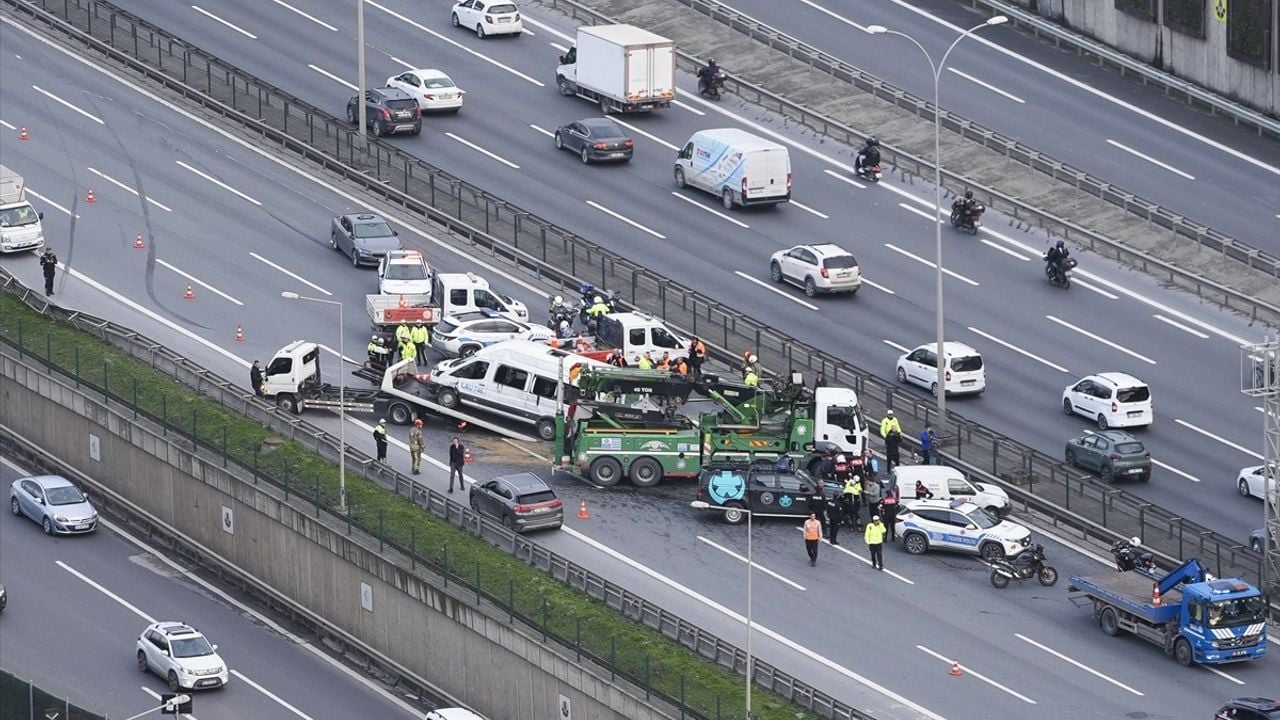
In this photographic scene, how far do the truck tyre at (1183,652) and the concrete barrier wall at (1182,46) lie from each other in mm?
36369

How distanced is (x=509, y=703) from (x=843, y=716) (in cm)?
889

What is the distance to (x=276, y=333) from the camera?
257ft

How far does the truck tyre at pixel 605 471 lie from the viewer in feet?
231

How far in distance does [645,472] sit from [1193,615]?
49.2ft

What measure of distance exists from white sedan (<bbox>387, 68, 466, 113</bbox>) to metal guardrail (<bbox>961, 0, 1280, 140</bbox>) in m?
22.1

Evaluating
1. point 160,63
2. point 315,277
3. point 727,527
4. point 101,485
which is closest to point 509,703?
point 727,527

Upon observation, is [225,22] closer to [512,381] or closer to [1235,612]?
[512,381]

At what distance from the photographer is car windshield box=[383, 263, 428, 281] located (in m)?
78.9

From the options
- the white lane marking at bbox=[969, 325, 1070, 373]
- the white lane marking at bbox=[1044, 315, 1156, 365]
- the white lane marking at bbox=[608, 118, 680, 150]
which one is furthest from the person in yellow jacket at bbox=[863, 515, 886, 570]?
the white lane marking at bbox=[608, 118, 680, 150]

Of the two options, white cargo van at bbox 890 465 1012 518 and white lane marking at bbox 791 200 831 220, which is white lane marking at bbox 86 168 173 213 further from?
white cargo van at bbox 890 465 1012 518

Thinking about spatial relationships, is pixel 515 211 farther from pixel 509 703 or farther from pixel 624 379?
pixel 509 703

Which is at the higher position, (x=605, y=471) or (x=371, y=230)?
(x=371, y=230)

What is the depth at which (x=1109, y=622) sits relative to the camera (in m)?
64.8

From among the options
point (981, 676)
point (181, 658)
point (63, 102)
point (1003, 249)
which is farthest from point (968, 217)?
point (181, 658)
